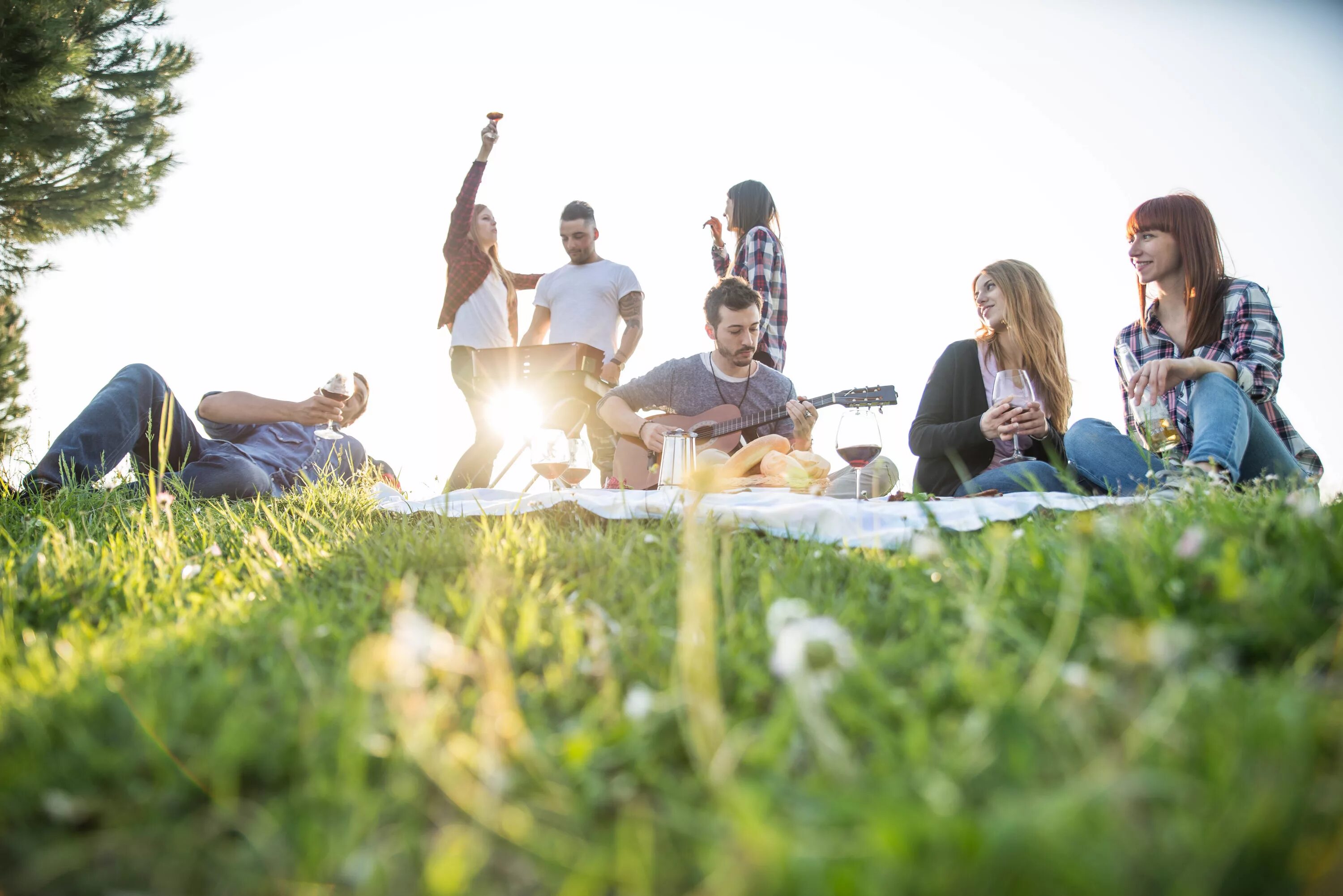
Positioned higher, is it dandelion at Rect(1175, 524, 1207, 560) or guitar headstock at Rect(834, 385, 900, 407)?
guitar headstock at Rect(834, 385, 900, 407)

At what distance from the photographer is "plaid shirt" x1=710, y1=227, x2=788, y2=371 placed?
5.77 meters

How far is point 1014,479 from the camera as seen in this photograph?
3.22 m

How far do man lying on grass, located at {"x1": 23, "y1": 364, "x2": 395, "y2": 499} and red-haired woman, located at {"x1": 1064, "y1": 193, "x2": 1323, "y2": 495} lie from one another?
364cm

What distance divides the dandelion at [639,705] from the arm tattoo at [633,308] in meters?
5.13

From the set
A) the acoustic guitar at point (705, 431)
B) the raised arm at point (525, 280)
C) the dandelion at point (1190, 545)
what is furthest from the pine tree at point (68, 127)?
the dandelion at point (1190, 545)

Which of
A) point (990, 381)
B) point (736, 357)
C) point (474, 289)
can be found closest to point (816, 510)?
point (990, 381)

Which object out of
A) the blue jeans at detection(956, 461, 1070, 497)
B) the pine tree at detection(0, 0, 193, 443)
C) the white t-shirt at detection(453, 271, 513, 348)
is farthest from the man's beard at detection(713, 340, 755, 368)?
the pine tree at detection(0, 0, 193, 443)

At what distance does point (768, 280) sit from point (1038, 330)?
223 cm

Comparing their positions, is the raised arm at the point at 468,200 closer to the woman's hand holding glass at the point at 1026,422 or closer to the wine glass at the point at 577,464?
the wine glass at the point at 577,464

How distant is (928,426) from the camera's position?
4.13m

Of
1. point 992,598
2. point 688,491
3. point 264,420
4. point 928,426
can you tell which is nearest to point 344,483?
point 264,420

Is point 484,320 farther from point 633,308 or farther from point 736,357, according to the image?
point 736,357

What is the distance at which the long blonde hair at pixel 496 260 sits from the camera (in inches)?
224

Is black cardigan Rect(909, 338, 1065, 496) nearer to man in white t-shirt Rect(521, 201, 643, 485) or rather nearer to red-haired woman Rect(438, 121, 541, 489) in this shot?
man in white t-shirt Rect(521, 201, 643, 485)
